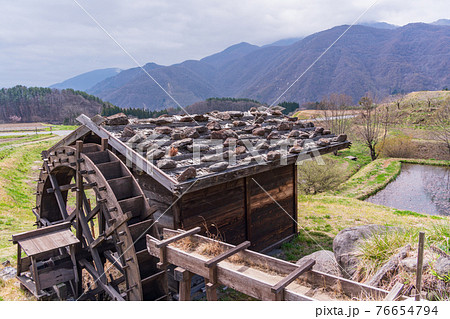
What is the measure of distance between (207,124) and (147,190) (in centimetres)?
240

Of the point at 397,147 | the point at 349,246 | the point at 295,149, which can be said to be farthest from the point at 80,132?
the point at 397,147

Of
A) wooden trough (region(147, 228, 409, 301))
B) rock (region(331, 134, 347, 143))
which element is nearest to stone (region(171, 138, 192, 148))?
wooden trough (region(147, 228, 409, 301))

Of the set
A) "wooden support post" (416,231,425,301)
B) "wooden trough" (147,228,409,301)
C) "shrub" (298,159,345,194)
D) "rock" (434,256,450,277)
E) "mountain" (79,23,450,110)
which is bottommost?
"shrub" (298,159,345,194)

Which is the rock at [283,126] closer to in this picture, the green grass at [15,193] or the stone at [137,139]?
the stone at [137,139]

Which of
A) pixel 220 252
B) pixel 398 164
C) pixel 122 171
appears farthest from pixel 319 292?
pixel 398 164

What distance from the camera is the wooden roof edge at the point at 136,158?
17.5 feet

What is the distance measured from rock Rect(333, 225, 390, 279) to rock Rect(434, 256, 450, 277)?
1.69 metres

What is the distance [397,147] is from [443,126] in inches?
250

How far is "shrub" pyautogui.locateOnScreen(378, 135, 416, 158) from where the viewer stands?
112 feet

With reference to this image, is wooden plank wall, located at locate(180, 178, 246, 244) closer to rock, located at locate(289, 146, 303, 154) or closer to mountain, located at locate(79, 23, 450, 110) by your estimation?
rock, located at locate(289, 146, 303, 154)

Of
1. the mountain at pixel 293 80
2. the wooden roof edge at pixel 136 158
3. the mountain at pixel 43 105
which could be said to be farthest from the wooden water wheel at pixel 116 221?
the mountain at pixel 293 80

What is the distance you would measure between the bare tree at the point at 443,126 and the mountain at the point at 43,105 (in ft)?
245

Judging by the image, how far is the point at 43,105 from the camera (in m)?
84.4

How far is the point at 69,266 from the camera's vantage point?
7.14 metres
